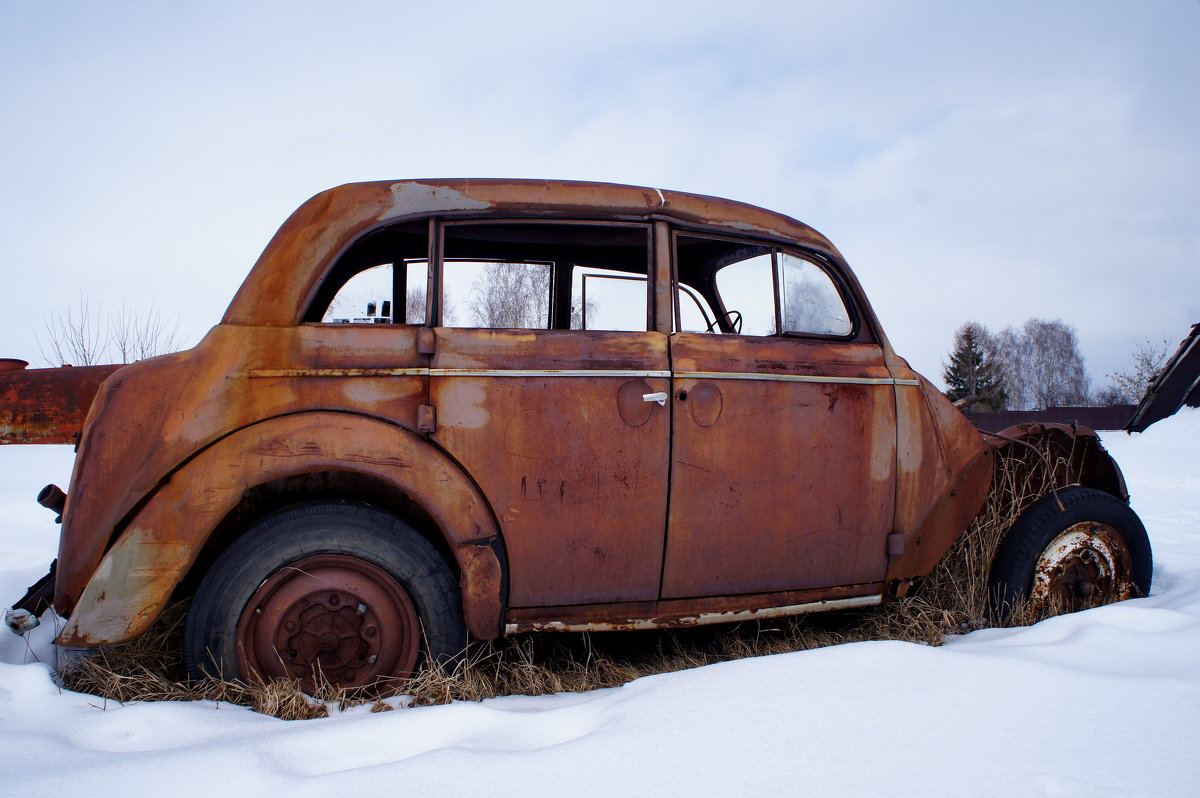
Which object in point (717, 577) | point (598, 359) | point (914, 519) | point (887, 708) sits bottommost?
point (887, 708)

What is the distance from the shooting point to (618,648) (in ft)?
9.87

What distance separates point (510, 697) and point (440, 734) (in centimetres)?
50

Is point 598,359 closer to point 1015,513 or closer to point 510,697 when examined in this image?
point 510,697

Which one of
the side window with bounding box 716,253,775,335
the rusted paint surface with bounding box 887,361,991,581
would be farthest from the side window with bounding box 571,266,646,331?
the rusted paint surface with bounding box 887,361,991,581

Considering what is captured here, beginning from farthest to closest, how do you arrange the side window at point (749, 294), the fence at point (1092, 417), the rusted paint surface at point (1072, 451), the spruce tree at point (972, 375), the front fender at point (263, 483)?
the spruce tree at point (972, 375)
the fence at point (1092, 417)
the rusted paint surface at point (1072, 451)
the side window at point (749, 294)
the front fender at point (263, 483)

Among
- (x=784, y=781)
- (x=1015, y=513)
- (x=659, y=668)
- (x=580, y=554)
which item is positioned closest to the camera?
(x=784, y=781)

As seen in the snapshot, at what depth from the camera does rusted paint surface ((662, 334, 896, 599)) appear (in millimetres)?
2584

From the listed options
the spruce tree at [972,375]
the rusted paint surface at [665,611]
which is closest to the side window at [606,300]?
the rusted paint surface at [665,611]

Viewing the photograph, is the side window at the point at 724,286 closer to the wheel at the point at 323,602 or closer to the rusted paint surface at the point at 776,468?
the rusted paint surface at the point at 776,468

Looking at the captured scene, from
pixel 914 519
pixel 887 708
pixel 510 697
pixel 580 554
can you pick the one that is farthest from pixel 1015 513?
pixel 510 697

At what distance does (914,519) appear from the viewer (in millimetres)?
2910

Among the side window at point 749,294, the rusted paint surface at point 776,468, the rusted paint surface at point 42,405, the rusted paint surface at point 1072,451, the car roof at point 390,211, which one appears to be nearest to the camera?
the car roof at point 390,211

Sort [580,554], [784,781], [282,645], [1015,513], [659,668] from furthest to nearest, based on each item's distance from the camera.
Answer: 1. [1015,513]
2. [659,668]
3. [580,554]
4. [282,645]
5. [784,781]

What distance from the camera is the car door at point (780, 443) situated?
259 centimetres
